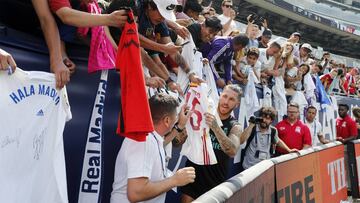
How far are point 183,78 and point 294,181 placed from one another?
4.19 feet

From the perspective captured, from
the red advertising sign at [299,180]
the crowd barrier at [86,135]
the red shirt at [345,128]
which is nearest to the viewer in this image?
the crowd barrier at [86,135]

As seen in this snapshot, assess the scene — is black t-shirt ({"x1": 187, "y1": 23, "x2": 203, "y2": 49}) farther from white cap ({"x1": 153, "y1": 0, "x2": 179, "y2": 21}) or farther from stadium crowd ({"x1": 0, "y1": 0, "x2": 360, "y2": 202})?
white cap ({"x1": 153, "y1": 0, "x2": 179, "y2": 21})

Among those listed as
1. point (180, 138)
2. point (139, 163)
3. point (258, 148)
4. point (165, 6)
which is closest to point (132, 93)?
point (139, 163)

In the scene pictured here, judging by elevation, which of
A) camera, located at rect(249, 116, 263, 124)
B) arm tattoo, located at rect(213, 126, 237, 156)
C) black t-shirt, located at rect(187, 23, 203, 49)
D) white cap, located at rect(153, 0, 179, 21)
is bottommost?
arm tattoo, located at rect(213, 126, 237, 156)

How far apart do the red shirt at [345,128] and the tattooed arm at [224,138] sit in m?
6.45

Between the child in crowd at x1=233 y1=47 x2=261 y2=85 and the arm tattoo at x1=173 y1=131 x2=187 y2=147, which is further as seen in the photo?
the child in crowd at x1=233 y1=47 x2=261 y2=85

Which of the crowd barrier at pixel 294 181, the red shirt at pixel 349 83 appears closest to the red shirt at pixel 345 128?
the crowd barrier at pixel 294 181

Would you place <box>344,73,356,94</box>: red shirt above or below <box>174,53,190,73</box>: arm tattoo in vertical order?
above

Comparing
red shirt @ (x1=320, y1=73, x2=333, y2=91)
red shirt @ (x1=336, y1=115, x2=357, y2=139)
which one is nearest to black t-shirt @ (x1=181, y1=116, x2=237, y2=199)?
red shirt @ (x1=336, y1=115, x2=357, y2=139)

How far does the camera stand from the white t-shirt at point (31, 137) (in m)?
1.72

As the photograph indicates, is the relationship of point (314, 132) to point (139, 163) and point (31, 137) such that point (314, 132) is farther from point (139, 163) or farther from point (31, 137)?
point (31, 137)

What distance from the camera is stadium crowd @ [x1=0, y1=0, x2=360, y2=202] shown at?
2.09 m

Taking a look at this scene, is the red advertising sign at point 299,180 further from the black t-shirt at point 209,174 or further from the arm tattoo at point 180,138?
the arm tattoo at point 180,138

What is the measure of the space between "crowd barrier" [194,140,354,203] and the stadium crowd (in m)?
0.34
